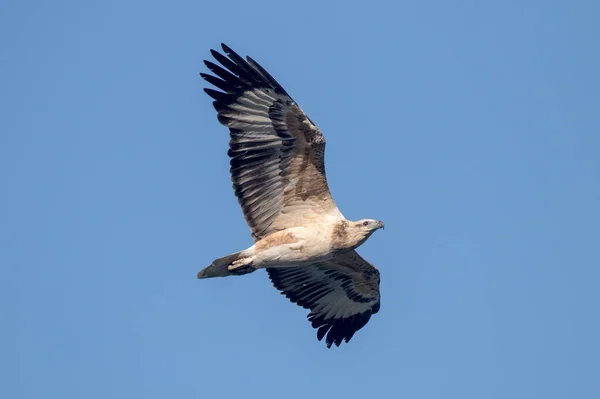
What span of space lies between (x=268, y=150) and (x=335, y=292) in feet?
10.9

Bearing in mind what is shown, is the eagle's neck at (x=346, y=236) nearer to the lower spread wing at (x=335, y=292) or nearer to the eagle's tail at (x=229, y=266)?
the lower spread wing at (x=335, y=292)

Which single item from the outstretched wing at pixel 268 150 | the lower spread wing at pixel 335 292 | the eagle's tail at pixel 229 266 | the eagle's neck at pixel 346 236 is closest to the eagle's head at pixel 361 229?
the eagle's neck at pixel 346 236

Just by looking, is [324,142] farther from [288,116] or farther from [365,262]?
[365,262]

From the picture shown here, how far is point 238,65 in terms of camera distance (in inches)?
812

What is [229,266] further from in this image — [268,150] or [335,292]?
[335,292]

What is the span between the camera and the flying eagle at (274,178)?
20.6 metres

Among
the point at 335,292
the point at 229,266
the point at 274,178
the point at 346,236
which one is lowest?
the point at 335,292

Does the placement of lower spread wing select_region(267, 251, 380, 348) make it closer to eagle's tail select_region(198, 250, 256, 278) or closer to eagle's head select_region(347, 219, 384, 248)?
eagle's head select_region(347, 219, 384, 248)

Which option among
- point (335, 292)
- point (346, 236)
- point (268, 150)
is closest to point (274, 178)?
point (268, 150)

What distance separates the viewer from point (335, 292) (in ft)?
74.5

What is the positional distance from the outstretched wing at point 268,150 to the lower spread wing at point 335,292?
1371 mm

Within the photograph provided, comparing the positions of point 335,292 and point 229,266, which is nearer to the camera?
point 229,266

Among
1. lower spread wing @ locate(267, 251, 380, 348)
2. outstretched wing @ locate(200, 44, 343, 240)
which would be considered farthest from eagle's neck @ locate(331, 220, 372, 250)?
lower spread wing @ locate(267, 251, 380, 348)

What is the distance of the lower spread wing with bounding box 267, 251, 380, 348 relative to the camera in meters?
22.2
